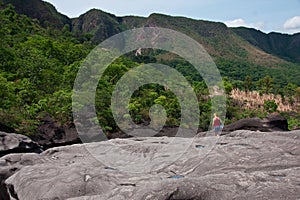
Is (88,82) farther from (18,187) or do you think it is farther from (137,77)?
(18,187)

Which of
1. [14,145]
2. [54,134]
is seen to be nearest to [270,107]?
[54,134]

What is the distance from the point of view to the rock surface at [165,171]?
A: 18.0ft

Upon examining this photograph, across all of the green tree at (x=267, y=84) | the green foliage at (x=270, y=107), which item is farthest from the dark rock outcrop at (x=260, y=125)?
the green tree at (x=267, y=84)

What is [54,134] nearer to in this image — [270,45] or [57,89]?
[57,89]

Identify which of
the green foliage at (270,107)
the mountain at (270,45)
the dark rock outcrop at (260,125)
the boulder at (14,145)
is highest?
the mountain at (270,45)

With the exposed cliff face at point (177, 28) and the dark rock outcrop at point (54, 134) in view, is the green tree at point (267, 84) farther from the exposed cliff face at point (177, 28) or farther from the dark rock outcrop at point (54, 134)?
the exposed cliff face at point (177, 28)

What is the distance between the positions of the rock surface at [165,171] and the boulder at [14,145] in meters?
4.93

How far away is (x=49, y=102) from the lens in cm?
3034

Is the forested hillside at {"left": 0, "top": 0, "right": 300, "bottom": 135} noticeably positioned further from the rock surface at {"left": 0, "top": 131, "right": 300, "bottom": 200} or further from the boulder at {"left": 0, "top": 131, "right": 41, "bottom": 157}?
the rock surface at {"left": 0, "top": 131, "right": 300, "bottom": 200}

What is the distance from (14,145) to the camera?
15742 millimetres

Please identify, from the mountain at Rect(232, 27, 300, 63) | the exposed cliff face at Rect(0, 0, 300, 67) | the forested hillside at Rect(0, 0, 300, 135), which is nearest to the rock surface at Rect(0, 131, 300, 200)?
the forested hillside at Rect(0, 0, 300, 135)

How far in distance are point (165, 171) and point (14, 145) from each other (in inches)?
389

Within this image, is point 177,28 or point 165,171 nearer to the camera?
point 165,171

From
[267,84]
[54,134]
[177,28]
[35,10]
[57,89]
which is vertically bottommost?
[54,134]
